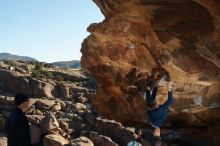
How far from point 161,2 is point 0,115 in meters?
26.8

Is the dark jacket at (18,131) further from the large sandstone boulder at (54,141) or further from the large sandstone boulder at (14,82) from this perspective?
the large sandstone boulder at (14,82)

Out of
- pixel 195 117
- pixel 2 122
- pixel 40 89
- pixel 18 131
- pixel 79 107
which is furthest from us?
pixel 40 89

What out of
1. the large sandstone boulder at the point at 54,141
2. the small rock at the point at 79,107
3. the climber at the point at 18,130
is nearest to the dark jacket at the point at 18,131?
the climber at the point at 18,130

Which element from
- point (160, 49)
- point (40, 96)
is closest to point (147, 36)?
point (160, 49)

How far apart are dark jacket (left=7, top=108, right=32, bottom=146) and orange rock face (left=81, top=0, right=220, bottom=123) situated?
6073 mm

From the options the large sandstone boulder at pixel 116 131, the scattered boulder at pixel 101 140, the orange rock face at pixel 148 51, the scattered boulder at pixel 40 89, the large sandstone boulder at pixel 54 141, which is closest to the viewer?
the orange rock face at pixel 148 51

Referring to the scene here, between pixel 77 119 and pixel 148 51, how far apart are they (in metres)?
24.0

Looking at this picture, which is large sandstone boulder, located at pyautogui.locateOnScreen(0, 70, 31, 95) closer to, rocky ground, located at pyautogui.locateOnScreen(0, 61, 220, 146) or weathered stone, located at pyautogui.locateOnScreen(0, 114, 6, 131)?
rocky ground, located at pyautogui.locateOnScreen(0, 61, 220, 146)

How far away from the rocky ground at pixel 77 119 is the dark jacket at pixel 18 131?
993cm

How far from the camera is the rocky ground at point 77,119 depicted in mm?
18047

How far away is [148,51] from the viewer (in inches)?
609

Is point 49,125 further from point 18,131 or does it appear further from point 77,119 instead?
point 18,131

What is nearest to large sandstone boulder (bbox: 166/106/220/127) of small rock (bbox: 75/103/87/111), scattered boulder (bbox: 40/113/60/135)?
scattered boulder (bbox: 40/113/60/135)

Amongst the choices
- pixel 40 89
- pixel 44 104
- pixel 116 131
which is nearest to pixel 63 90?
pixel 40 89
